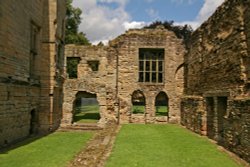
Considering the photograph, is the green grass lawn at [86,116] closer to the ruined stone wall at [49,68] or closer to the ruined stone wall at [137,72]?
the ruined stone wall at [137,72]

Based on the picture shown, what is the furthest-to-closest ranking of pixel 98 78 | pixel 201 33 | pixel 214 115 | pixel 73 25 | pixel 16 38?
1. pixel 73 25
2. pixel 98 78
3. pixel 201 33
4. pixel 214 115
5. pixel 16 38

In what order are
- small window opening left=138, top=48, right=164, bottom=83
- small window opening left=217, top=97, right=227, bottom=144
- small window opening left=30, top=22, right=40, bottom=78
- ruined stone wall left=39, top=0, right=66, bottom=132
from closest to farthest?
small window opening left=217, top=97, right=227, bottom=144
small window opening left=30, top=22, right=40, bottom=78
ruined stone wall left=39, top=0, right=66, bottom=132
small window opening left=138, top=48, right=164, bottom=83

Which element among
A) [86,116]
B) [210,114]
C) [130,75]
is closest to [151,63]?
[130,75]

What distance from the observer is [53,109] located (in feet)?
55.0

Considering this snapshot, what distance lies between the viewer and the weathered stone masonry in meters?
20.3

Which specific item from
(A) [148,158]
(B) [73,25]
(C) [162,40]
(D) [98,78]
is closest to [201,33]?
(C) [162,40]

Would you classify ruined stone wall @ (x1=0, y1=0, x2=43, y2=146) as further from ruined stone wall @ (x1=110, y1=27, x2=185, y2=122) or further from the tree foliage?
the tree foliage

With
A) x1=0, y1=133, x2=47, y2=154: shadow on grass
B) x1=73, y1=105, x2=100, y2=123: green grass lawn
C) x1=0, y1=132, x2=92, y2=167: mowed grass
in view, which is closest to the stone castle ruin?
x1=0, y1=133, x2=47, y2=154: shadow on grass

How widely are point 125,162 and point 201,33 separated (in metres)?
9.70

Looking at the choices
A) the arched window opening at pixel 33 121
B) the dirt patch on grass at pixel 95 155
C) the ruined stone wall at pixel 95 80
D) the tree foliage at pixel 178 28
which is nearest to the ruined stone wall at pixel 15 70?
the arched window opening at pixel 33 121

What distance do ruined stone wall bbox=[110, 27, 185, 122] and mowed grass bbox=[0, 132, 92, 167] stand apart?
7289 millimetres

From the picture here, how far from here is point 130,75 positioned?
20.6 m

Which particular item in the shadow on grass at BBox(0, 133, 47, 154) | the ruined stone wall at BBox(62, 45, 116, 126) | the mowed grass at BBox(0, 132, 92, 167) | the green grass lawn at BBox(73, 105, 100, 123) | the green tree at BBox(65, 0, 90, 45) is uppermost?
the green tree at BBox(65, 0, 90, 45)

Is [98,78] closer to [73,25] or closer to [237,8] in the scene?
[237,8]
